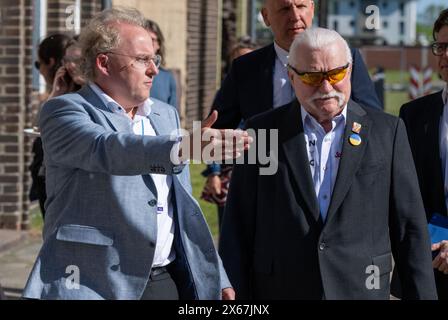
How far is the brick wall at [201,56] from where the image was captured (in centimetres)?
1908

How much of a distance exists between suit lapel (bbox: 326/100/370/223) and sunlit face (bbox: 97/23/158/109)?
83cm

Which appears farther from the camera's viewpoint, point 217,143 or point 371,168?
point 371,168

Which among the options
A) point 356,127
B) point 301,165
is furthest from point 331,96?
point 301,165

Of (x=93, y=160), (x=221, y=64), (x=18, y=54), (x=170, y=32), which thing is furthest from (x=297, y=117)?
(x=221, y=64)

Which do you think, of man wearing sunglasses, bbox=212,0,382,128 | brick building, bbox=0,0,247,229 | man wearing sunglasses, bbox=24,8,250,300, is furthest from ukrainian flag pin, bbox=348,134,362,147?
brick building, bbox=0,0,247,229

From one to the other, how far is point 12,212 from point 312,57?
6.83 metres

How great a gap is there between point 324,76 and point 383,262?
794mm

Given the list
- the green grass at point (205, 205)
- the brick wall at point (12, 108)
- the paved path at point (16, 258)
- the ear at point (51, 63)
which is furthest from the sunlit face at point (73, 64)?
the green grass at point (205, 205)

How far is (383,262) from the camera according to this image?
4.50m

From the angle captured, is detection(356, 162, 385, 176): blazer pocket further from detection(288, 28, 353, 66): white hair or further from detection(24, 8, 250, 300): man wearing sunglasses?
detection(24, 8, 250, 300): man wearing sunglasses

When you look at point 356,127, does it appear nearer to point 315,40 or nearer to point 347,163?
point 347,163

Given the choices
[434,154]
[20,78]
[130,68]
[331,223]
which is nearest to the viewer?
[130,68]

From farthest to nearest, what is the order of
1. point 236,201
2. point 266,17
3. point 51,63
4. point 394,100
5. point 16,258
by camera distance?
point 394,100
point 16,258
point 51,63
point 266,17
point 236,201

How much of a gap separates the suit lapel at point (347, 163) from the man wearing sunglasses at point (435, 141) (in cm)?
104
